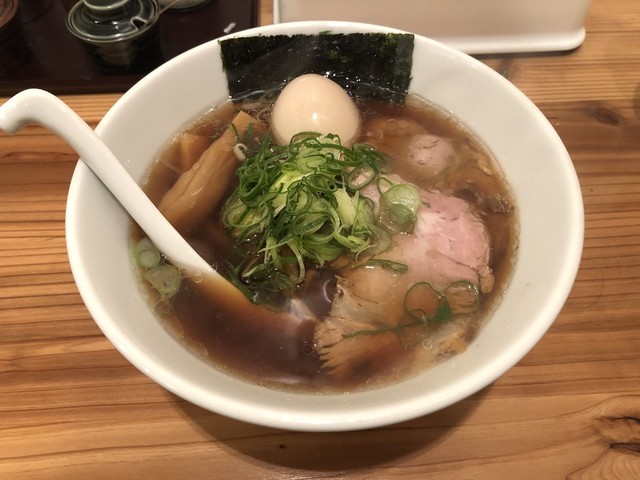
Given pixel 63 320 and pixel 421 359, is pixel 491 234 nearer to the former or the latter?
pixel 421 359

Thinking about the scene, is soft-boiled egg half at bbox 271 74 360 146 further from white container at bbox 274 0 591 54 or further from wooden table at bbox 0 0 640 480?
wooden table at bbox 0 0 640 480

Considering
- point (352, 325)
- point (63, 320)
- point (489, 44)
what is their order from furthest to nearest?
point (489, 44) → point (63, 320) → point (352, 325)

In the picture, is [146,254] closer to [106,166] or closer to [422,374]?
[106,166]

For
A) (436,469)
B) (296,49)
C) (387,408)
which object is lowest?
(436,469)

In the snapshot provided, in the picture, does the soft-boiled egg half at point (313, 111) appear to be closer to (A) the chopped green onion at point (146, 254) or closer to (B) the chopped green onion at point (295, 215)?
(B) the chopped green onion at point (295, 215)

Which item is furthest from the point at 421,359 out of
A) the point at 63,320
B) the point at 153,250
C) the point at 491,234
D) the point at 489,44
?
the point at 489,44

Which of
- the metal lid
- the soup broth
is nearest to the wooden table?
the soup broth
